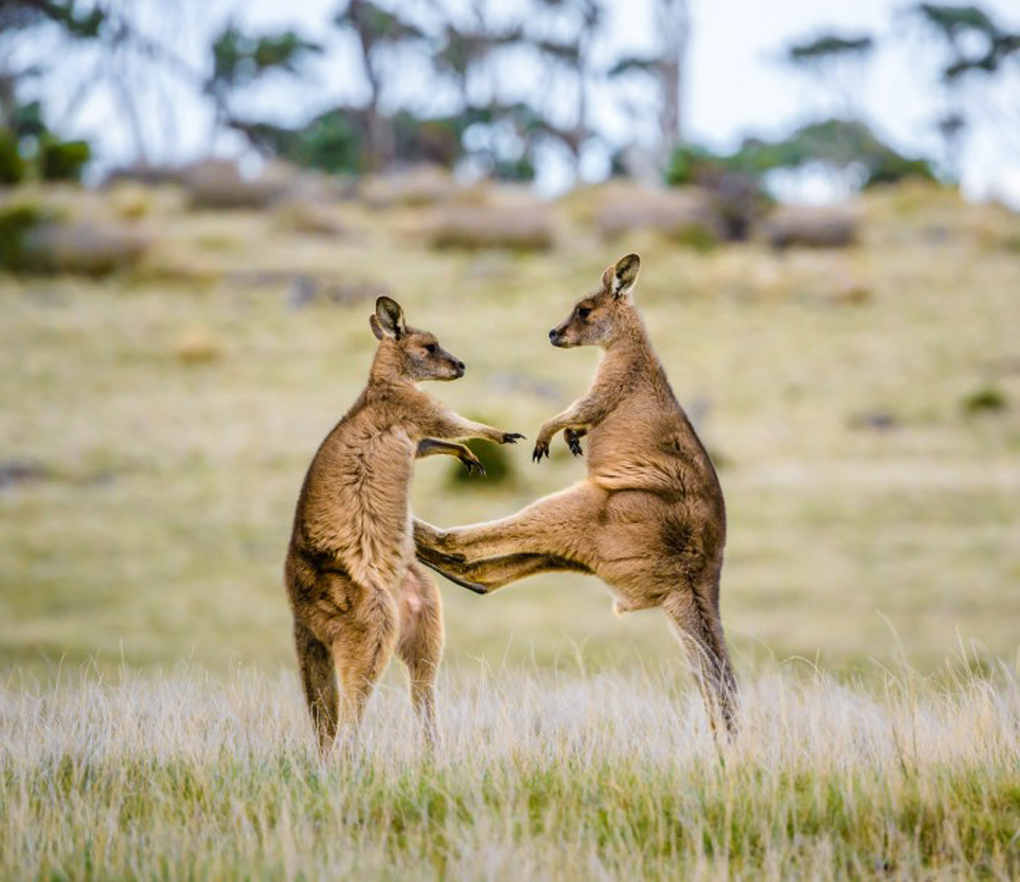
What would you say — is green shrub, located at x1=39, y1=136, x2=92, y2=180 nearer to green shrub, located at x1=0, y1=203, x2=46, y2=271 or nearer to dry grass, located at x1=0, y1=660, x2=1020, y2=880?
green shrub, located at x1=0, y1=203, x2=46, y2=271

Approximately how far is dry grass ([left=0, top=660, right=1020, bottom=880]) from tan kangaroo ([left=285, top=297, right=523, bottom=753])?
0.92 feet

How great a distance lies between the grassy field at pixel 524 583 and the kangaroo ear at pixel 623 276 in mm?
1800

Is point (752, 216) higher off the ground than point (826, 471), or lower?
higher

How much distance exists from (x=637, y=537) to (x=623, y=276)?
1.41 meters

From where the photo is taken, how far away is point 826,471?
70.7 feet

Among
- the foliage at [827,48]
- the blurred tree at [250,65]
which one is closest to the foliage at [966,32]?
the foliage at [827,48]

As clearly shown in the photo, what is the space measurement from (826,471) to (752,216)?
53.0 feet

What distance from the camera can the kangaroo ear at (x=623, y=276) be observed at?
250 inches

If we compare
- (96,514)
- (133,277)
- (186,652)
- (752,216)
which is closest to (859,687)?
(186,652)

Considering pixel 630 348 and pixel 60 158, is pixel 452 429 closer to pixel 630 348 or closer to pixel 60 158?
pixel 630 348

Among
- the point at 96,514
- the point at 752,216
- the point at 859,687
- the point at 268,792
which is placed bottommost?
the point at 268,792

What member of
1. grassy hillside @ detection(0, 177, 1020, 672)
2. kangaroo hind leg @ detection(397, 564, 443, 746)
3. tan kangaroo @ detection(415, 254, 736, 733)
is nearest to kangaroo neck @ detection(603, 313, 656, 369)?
tan kangaroo @ detection(415, 254, 736, 733)

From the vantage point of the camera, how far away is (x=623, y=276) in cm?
641

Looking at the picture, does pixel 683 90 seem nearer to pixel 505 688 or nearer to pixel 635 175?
pixel 635 175
